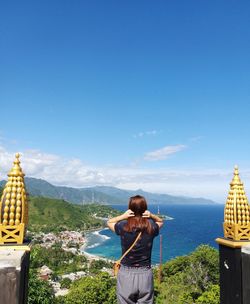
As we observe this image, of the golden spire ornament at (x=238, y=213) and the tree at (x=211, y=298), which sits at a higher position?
the golden spire ornament at (x=238, y=213)

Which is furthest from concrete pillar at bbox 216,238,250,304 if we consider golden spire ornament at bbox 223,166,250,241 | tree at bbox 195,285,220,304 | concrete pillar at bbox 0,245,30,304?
tree at bbox 195,285,220,304

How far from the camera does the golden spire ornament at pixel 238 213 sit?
4.97 metres

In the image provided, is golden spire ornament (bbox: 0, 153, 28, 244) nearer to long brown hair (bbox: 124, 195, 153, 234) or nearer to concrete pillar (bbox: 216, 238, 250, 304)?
long brown hair (bbox: 124, 195, 153, 234)

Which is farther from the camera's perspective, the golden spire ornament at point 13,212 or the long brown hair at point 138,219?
the golden spire ornament at point 13,212

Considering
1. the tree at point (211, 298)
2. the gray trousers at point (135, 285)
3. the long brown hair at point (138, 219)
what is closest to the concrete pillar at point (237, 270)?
the gray trousers at point (135, 285)

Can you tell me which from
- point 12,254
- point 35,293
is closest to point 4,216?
point 12,254

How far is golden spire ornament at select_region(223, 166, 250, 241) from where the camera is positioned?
16.3ft

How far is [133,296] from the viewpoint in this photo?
3.69 m

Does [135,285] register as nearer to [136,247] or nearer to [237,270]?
[136,247]

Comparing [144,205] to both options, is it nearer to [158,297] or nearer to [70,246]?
[158,297]

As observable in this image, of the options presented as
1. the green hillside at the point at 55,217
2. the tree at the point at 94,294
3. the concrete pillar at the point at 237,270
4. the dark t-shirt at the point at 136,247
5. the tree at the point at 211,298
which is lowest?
the green hillside at the point at 55,217

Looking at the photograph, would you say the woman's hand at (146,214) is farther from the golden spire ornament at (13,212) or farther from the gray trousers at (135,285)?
the golden spire ornament at (13,212)

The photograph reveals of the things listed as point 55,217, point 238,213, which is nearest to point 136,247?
point 238,213

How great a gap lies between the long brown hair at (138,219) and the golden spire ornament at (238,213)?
1955 mm
